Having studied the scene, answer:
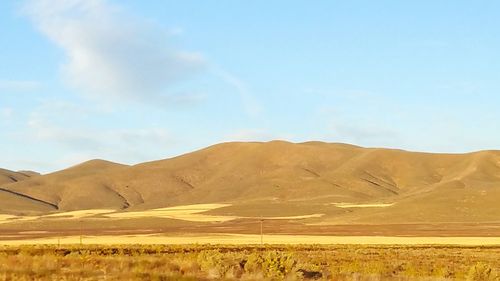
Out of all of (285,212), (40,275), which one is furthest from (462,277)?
(285,212)

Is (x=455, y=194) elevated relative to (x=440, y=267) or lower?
elevated

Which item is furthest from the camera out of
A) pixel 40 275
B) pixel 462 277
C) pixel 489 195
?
pixel 489 195

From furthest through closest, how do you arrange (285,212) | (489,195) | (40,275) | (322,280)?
1. (285,212)
2. (489,195)
3. (322,280)
4. (40,275)

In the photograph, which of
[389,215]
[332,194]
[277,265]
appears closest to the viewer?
[277,265]

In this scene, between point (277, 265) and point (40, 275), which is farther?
point (277, 265)

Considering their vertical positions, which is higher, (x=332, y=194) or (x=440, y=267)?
(x=332, y=194)

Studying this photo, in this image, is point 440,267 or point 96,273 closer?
point 96,273

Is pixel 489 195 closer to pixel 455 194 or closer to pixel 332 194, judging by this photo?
pixel 455 194

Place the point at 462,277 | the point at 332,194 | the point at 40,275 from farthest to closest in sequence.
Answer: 1. the point at 332,194
2. the point at 462,277
3. the point at 40,275

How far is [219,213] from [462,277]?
127 metres

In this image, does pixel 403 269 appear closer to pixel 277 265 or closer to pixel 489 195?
pixel 277 265

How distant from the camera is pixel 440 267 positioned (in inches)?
1262

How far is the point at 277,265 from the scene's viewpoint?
874 inches

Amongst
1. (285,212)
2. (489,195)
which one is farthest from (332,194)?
(489,195)
